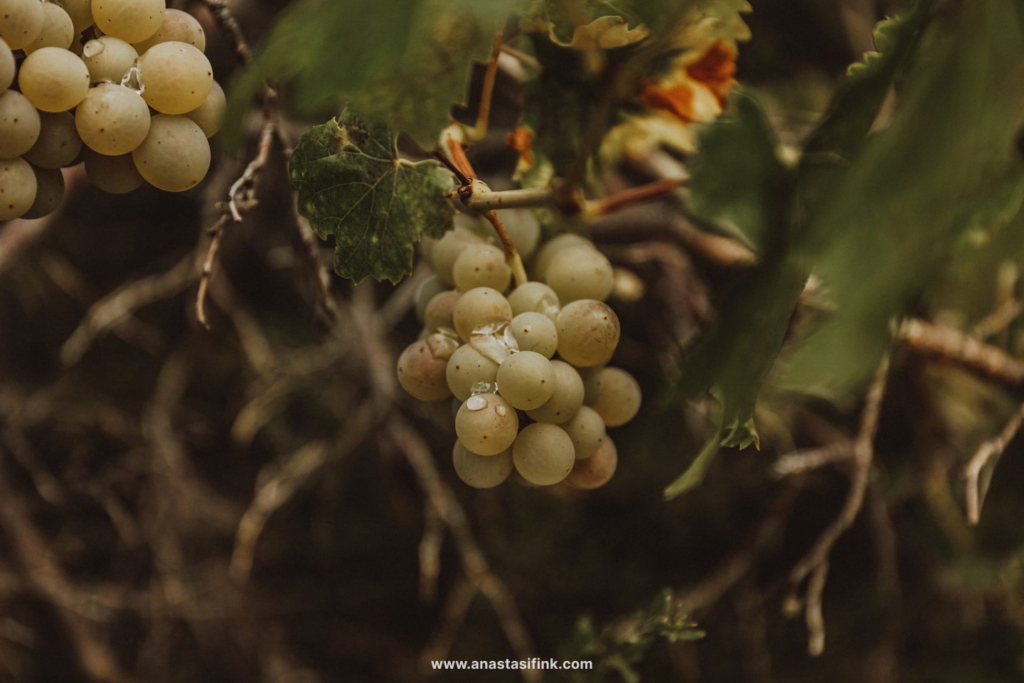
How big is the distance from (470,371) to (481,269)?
65mm

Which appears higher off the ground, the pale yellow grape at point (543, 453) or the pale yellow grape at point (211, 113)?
the pale yellow grape at point (211, 113)

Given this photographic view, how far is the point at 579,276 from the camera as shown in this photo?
388mm

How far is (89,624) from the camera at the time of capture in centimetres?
83

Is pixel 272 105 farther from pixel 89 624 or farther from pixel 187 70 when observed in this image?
pixel 89 624

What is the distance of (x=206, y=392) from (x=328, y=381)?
→ 0.21 m

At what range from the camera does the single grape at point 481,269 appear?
1.24 ft

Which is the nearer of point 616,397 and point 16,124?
point 16,124

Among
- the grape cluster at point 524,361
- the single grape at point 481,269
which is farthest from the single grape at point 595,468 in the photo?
the single grape at point 481,269

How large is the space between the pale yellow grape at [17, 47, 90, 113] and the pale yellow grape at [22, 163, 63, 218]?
0.14 ft

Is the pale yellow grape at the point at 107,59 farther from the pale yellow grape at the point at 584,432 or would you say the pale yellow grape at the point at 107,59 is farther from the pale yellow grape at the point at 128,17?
the pale yellow grape at the point at 584,432

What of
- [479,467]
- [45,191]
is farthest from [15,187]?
[479,467]

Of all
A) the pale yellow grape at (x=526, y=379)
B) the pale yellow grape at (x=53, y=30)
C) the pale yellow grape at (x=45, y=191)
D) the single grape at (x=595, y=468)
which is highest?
the pale yellow grape at (x=53, y=30)

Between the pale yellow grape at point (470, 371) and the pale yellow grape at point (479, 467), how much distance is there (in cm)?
3

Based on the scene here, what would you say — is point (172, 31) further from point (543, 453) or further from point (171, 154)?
point (543, 453)
